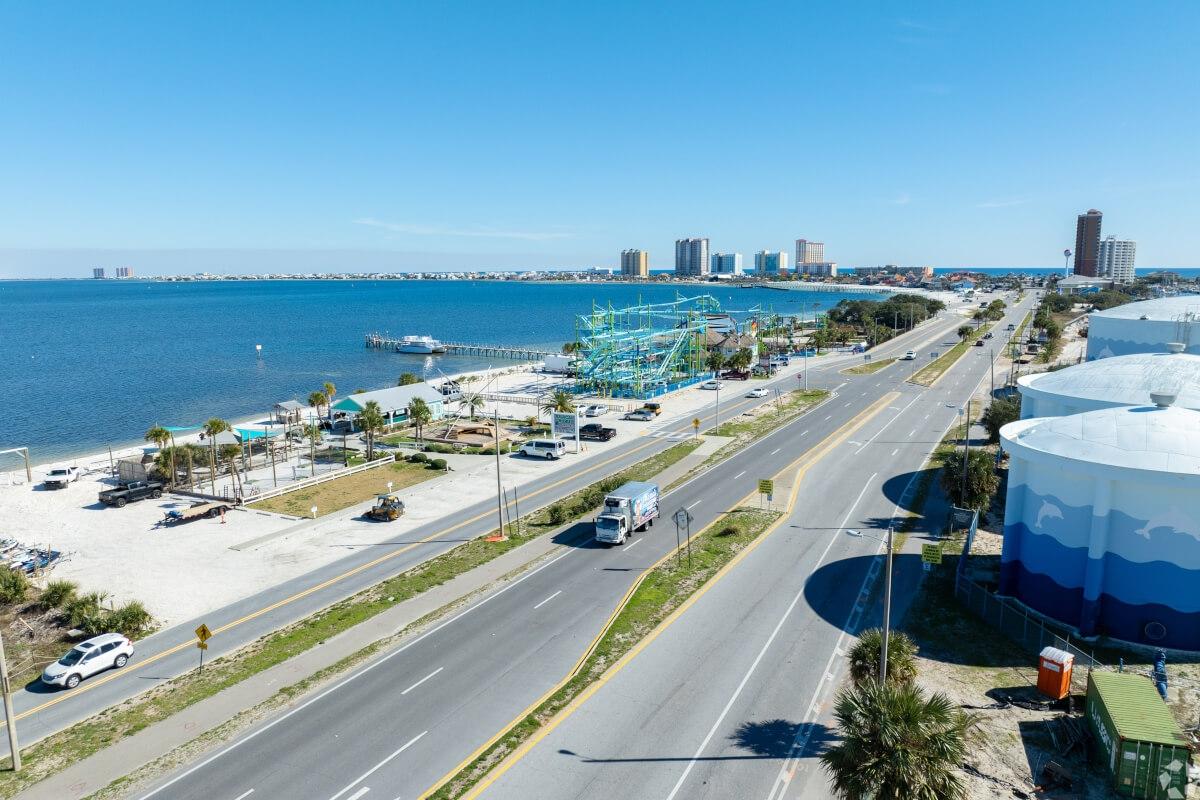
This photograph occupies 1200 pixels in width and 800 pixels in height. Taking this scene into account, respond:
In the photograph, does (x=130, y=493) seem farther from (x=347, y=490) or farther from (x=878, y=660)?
(x=878, y=660)

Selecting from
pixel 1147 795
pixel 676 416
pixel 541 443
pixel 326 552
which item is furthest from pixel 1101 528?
pixel 676 416

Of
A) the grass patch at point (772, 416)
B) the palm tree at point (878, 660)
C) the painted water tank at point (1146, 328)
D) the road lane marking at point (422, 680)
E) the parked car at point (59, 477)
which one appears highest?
the painted water tank at point (1146, 328)

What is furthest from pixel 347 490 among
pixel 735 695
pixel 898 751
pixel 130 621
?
pixel 898 751

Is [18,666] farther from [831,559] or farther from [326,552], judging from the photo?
[831,559]

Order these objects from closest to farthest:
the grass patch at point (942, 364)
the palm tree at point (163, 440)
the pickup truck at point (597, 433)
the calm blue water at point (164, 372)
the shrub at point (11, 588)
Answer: the shrub at point (11, 588)
the palm tree at point (163, 440)
the pickup truck at point (597, 433)
the calm blue water at point (164, 372)
the grass patch at point (942, 364)

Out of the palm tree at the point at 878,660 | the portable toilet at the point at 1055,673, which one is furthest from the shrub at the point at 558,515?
the portable toilet at the point at 1055,673

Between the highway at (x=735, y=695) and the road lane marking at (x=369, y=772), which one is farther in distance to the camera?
the highway at (x=735, y=695)

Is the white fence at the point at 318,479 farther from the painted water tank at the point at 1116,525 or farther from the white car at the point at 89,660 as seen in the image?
the painted water tank at the point at 1116,525
